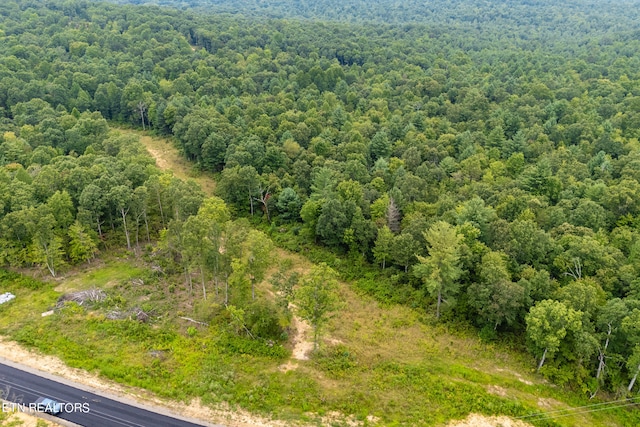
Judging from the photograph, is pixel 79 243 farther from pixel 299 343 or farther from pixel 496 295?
pixel 496 295

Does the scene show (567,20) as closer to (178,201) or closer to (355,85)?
(355,85)

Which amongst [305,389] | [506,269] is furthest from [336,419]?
[506,269]

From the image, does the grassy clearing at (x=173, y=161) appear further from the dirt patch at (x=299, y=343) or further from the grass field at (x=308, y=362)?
the dirt patch at (x=299, y=343)

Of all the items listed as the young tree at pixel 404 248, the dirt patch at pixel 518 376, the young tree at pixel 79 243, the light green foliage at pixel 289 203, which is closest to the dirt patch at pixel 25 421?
the young tree at pixel 79 243

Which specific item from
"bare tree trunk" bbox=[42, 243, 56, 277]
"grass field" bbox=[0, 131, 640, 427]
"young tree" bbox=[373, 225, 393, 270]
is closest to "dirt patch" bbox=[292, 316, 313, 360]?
"grass field" bbox=[0, 131, 640, 427]

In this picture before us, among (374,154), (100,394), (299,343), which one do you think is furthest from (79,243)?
(374,154)

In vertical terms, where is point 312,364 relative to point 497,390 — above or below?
above
